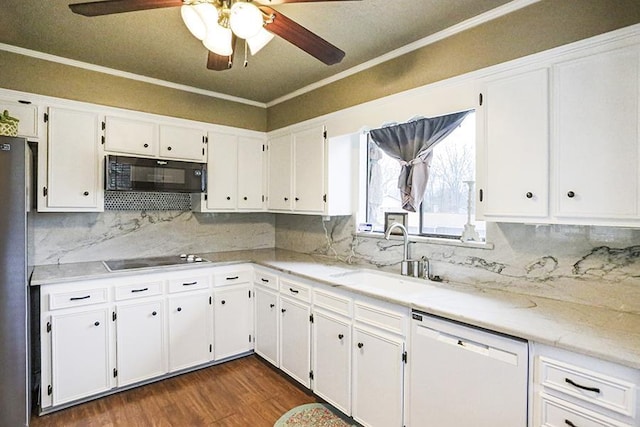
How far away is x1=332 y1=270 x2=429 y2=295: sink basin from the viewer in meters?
2.37

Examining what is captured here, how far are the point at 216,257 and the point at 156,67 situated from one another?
179cm

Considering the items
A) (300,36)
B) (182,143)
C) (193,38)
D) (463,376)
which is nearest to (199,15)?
(300,36)

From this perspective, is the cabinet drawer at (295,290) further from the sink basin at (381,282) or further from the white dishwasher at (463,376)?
the white dishwasher at (463,376)

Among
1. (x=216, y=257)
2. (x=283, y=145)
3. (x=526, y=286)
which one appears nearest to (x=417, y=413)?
(x=526, y=286)

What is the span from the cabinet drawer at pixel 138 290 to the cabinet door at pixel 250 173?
1.20 metres

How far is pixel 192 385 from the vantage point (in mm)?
2854

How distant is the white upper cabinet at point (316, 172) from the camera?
3.18 metres

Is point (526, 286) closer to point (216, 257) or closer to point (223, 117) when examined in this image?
point (216, 257)

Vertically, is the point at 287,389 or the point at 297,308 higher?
the point at 297,308

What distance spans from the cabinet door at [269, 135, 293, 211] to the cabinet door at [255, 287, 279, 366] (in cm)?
93

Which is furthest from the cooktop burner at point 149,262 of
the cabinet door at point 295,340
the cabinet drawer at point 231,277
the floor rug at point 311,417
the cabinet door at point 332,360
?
the floor rug at point 311,417

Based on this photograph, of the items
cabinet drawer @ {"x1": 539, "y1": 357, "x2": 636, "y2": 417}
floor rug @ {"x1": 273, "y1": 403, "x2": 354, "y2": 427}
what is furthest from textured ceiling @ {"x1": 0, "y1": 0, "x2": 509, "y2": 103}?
floor rug @ {"x1": 273, "y1": 403, "x2": 354, "y2": 427}

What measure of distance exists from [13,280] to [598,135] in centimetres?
324

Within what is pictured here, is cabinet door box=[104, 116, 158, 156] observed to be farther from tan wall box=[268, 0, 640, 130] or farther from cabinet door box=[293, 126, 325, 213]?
tan wall box=[268, 0, 640, 130]
